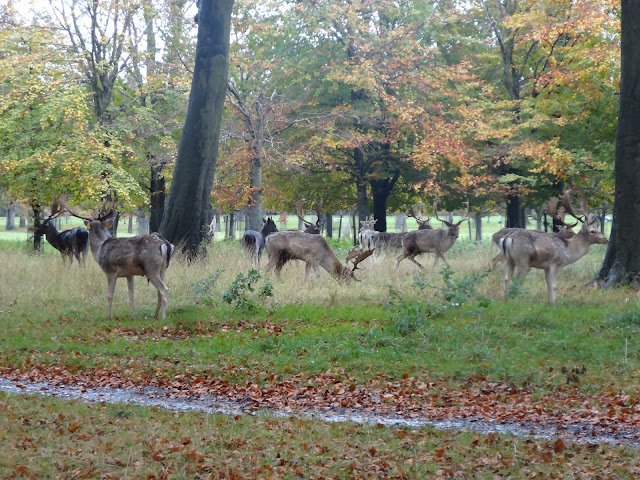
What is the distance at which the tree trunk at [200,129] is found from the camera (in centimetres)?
1838

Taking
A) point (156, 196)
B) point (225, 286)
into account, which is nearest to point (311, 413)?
point (225, 286)

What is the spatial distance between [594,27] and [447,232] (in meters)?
8.36

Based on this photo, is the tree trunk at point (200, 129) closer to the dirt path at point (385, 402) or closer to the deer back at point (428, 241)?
the deer back at point (428, 241)

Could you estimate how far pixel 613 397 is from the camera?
852 cm

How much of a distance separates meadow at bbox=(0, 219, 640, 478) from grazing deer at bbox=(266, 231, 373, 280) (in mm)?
303

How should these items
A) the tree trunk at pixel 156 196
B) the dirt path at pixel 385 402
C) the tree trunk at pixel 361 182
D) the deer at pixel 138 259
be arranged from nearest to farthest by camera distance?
the dirt path at pixel 385 402 < the deer at pixel 138 259 < the tree trunk at pixel 361 182 < the tree trunk at pixel 156 196

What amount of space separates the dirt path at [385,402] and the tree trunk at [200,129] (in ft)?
29.5

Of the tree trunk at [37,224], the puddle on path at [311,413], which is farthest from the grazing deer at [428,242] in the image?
the tree trunk at [37,224]

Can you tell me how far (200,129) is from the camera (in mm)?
18625

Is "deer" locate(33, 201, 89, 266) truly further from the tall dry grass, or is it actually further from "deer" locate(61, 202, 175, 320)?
"deer" locate(61, 202, 175, 320)

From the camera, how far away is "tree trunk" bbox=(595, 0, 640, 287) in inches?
607

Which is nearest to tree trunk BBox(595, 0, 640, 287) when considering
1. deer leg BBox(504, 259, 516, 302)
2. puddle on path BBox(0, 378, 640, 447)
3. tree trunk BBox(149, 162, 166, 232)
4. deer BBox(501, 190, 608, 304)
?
deer BBox(501, 190, 608, 304)

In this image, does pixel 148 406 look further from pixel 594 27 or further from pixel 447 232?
pixel 594 27

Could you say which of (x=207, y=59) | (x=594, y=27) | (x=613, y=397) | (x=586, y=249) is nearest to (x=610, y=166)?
(x=594, y=27)
